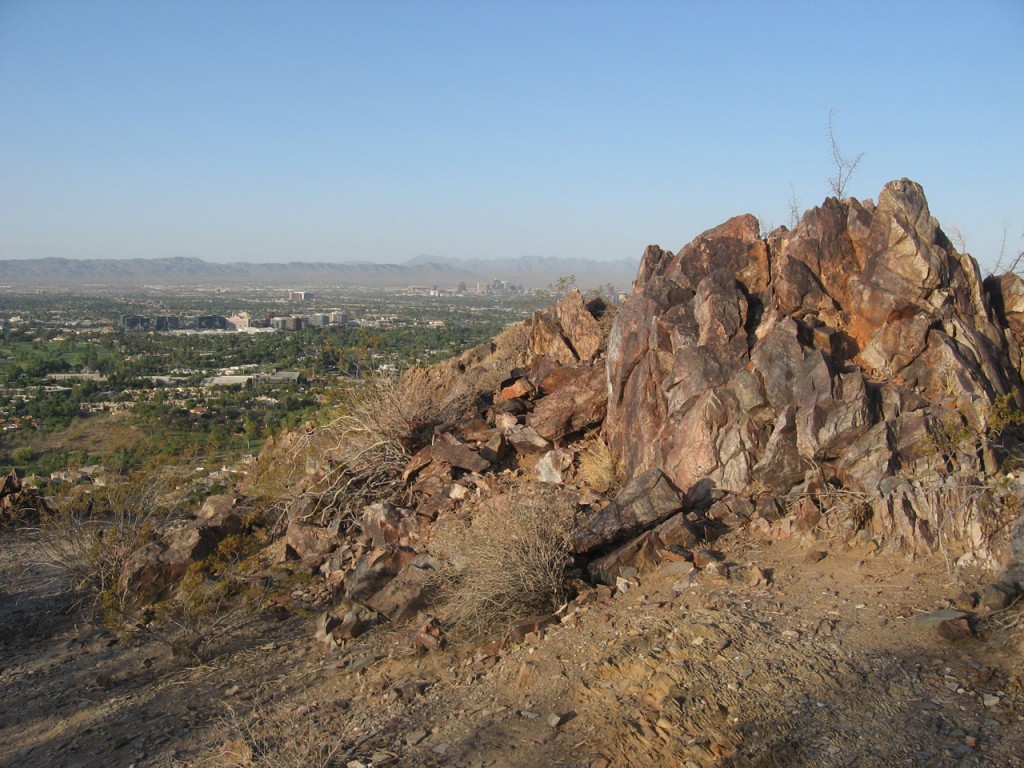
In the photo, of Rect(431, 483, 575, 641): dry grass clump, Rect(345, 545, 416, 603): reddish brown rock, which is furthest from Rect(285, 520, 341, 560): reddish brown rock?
Rect(431, 483, 575, 641): dry grass clump

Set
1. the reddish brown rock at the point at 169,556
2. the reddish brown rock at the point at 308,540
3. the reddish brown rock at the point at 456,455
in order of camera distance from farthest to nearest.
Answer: the reddish brown rock at the point at 456,455, the reddish brown rock at the point at 308,540, the reddish brown rock at the point at 169,556

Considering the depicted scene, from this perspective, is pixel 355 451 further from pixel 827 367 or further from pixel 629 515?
pixel 827 367

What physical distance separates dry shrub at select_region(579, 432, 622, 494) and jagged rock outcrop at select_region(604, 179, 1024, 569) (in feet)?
0.54

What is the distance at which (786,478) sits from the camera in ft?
26.6

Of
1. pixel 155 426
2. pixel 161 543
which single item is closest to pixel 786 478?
pixel 161 543

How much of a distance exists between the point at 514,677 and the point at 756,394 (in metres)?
4.03

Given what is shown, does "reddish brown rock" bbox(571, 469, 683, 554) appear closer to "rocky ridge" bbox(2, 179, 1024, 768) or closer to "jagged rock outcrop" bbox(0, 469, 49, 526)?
"rocky ridge" bbox(2, 179, 1024, 768)

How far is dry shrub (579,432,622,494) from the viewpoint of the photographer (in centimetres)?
942

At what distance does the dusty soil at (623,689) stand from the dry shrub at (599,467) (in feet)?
6.25

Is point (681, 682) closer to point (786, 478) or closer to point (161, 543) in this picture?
point (786, 478)

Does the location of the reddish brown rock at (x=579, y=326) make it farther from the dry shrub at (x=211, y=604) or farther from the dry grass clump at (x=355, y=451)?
the dry shrub at (x=211, y=604)

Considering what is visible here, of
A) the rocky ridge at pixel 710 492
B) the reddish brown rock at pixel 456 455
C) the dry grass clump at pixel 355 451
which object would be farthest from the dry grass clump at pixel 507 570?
the dry grass clump at pixel 355 451

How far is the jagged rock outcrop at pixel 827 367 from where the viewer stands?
7.56m

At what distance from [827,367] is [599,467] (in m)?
2.82
